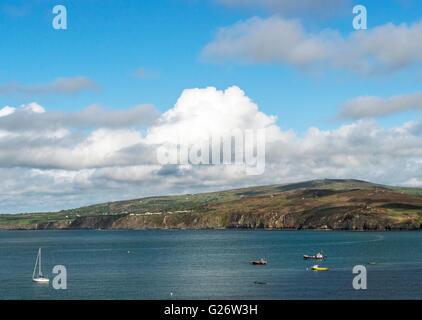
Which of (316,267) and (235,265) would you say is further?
(235,265)

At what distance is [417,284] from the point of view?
452 feet
